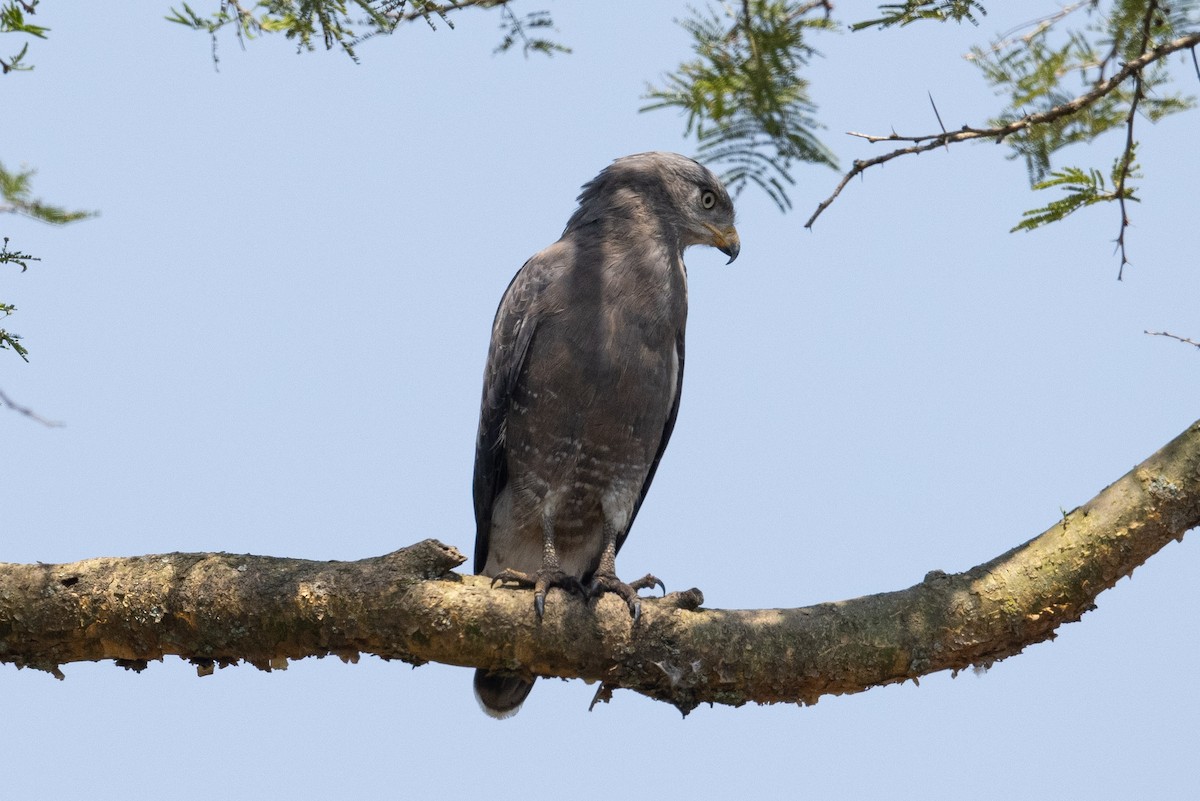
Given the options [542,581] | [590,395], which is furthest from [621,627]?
[590,395]

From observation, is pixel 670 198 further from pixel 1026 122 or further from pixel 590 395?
pixel 1026 122

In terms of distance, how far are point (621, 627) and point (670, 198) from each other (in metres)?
2.91

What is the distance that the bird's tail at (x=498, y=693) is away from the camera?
620 centimetres

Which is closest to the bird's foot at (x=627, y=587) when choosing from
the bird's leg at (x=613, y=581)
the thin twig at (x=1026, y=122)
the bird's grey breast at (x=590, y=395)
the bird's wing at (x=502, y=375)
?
the bird's leg at (x=613, y=581)

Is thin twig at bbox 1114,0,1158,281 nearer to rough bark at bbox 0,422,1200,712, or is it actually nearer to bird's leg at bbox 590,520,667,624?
rough bark at bbox 0,422,1200,712

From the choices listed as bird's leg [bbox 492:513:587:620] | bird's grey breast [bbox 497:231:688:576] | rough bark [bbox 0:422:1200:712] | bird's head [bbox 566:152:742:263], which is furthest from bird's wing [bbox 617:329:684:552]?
rough bark [bbox 0:422:1200:712]

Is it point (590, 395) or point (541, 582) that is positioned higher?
point (590, 395)

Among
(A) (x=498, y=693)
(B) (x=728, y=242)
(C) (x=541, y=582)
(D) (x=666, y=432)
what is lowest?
(A) (x=498, y=693)

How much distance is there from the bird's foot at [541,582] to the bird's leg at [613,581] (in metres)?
0.10

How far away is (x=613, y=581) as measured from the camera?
5.62m

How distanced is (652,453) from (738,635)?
1.94m

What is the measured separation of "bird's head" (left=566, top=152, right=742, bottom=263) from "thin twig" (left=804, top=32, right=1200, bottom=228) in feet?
9.75

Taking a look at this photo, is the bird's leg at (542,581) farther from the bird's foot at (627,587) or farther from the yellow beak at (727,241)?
the yellow beak at (727,241)

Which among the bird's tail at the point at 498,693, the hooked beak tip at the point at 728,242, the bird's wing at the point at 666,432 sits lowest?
the bird's tail at the point at 498,693
